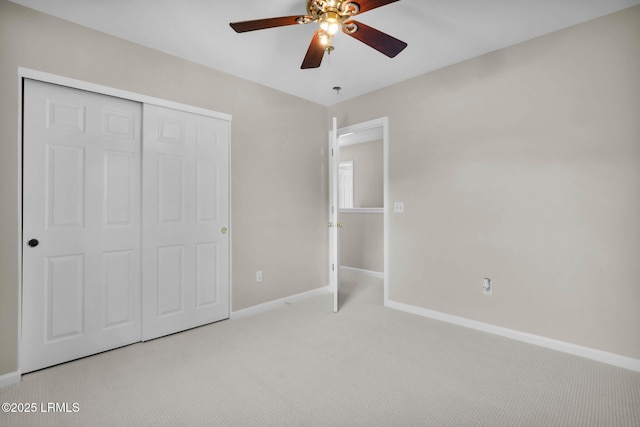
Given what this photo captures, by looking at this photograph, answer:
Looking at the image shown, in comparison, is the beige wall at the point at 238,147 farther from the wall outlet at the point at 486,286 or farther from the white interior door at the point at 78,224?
the wall outlet at the point at 486,286

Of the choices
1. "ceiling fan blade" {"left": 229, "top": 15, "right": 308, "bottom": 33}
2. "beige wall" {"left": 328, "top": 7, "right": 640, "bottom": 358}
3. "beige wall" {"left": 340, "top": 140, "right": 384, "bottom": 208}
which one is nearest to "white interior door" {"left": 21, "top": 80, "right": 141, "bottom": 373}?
"ceiling fan blade" {"left": 229, "top": 15, "right": 308, "bottom": 33}

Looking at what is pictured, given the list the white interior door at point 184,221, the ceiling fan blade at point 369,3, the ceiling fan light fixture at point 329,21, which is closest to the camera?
the ceiling fan blade at point 369,3

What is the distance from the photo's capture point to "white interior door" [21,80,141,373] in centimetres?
216

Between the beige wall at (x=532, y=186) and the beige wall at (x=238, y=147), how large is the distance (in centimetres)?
116

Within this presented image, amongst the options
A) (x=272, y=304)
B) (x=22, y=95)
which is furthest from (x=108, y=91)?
(x=272, y=304)

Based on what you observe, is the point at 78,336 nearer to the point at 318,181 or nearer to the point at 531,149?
the point at 318,181

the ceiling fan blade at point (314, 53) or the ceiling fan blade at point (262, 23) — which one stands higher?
the ceiling fan blade at point (262, 23)

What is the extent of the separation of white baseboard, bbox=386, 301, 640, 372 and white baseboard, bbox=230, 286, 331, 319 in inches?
46.0

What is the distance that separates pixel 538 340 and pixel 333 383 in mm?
1811

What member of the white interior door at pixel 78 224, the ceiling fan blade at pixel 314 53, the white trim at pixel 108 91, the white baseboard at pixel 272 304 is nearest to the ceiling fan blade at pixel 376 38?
the ceiling fan blade at pixel 314 53

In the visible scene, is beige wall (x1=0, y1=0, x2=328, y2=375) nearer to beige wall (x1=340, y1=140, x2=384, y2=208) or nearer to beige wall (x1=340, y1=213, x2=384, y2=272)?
beige wall (x1=340, y1=213, x2=384, y2=272)

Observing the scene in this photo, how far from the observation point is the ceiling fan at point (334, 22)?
1.75 meters

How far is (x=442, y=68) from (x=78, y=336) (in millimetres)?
3970

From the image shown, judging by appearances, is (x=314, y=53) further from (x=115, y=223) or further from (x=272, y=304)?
(x=272, y=304)
